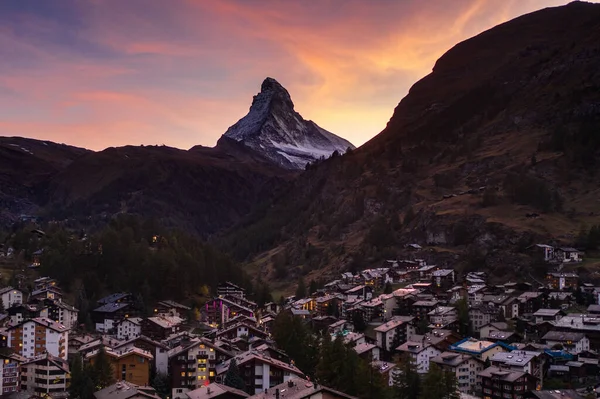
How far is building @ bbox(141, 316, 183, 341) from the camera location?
84.4m

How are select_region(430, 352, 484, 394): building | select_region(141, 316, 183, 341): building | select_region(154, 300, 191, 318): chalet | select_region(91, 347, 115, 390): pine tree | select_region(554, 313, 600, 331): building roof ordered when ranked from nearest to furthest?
select_region(91, 347, 115, 390): pine tree, select_region(430, 352, 484, 394): building, select_region(554, 313, 600, 331): building roof, select_region(141, 316, 183, 341): building, select_region(154, 300, 191, 318): chalet

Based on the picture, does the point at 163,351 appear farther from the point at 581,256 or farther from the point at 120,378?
the point at 581,256

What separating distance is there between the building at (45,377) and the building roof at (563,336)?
159 ft

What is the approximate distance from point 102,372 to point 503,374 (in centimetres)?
3401

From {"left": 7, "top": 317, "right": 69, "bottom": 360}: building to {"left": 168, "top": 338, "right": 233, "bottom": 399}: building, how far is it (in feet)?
43.7

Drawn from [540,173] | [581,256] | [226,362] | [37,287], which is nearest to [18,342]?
[226,362]

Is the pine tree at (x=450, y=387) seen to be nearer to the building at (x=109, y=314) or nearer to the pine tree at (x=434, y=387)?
the pine tree at (x=434, y=387)

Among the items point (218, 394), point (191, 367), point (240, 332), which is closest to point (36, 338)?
point (191, 367)

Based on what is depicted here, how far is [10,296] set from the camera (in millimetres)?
90312

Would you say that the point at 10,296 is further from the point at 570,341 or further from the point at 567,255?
the point at 567,255

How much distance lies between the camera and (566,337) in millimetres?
74688

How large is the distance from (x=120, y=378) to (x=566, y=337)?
4506 cm

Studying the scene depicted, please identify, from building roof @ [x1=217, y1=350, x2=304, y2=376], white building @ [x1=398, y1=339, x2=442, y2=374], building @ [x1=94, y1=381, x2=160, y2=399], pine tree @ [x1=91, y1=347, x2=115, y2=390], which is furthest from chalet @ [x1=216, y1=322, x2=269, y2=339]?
building @ [x1=94, y1=381, x2=160, y2=399]

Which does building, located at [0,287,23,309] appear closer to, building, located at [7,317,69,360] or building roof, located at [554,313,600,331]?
building, located at [7,317,69,360]
